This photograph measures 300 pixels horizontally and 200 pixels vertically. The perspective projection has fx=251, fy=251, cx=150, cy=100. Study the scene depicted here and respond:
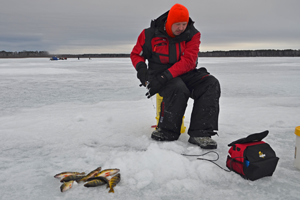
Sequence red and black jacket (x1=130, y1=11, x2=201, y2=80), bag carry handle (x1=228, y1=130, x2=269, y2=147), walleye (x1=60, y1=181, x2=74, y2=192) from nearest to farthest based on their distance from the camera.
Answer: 1. walleye (x1=60, y1=181, x2=74, y2=192)
2. bag carry handle (x1=228, y1=130, x2=269, y2=147)
3. red and black jacket (x1=130, y1=11, x2=201, y2=80)

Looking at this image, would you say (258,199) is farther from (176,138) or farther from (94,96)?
(94,96)

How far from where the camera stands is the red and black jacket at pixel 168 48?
252cm

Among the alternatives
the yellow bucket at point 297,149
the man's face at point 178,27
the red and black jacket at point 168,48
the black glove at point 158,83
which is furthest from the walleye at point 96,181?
the man's face at point 178,27

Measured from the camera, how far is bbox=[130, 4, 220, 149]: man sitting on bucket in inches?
95.0

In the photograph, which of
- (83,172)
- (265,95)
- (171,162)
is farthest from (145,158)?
(265,95)

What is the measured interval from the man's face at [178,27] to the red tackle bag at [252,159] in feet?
4.04

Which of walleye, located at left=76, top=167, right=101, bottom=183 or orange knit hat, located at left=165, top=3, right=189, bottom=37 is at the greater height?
orange knit hat, located at left=165, top=3, right=189, bottom=37

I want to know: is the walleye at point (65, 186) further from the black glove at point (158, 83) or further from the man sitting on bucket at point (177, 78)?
the black glove at point (158, 83)

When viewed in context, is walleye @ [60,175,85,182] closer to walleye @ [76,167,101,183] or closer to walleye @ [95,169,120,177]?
walleye @ [76,167,101,183]

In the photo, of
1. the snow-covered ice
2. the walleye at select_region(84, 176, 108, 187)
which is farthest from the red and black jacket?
the walleye at select_region(84, 176, 108, 187)

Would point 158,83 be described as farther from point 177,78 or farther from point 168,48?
point 168,48

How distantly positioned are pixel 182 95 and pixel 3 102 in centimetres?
363

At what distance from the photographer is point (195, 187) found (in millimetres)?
1638

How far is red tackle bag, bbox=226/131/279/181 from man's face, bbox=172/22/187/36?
1231mm
